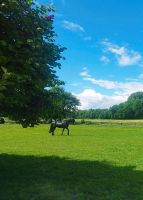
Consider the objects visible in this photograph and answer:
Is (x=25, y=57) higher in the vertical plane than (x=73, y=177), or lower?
higher

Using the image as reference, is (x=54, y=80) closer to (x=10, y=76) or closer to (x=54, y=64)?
(x=54, y=64)

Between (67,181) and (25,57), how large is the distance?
17.0ft

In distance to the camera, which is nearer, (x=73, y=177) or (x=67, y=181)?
(x=67, y=181)

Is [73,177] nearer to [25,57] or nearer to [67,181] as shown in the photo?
[67,181]

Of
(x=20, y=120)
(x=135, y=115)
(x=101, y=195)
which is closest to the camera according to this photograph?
(x=101, y=195)

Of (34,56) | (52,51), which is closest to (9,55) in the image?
(34,56)

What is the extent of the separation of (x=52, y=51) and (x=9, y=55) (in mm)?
2429

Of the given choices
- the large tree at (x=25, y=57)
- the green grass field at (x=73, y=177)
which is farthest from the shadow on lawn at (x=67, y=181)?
the large tree at (x=25, y=57)

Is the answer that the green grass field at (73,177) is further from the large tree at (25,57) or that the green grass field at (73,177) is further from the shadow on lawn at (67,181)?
the large tree at (25,57)

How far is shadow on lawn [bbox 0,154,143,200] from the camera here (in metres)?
14.0

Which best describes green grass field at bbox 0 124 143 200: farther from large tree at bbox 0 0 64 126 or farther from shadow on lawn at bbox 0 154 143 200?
large tree at bbox 0 0 64 126

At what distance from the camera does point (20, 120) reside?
19000 millimetres

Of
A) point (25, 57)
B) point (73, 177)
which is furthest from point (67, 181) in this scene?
point (25, 57)

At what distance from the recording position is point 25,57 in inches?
630
